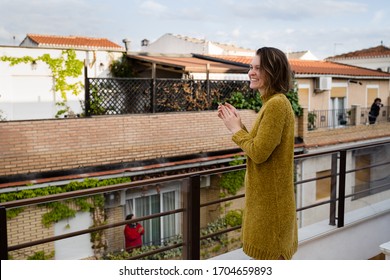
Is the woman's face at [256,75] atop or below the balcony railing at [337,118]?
atop

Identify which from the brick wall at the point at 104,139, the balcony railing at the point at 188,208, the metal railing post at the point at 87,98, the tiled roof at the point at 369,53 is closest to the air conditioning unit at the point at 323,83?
the brick wall at the point at 104,139

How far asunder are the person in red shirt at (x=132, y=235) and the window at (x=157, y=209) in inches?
1.9

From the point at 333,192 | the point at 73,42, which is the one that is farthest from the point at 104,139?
the point at 73,42

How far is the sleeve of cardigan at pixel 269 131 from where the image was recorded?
177 centimetres

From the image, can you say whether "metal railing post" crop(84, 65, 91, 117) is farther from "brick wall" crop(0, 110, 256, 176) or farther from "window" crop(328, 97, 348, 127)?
"window" crop(328, 97, 348, 127)

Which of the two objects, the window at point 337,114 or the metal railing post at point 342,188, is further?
the window at point 337,114

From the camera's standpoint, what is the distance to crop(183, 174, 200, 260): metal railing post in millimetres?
2867

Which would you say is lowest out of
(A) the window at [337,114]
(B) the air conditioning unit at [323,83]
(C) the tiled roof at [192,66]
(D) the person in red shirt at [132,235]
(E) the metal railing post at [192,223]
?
(D) the person in red shirt at [132,235]

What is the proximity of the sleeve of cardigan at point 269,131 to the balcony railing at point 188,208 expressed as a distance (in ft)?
3.28

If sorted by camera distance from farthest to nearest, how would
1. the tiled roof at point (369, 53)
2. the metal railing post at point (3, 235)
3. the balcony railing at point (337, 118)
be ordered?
the tiled roof at point (369, 53) < the balcony railing at point (337, 118) < the metal railing post at point (3, 235)

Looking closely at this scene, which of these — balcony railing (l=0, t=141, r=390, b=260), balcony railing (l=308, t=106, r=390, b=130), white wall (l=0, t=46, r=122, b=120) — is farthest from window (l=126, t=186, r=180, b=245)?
balcony railing (l=308, t=106, r=390, b=130)

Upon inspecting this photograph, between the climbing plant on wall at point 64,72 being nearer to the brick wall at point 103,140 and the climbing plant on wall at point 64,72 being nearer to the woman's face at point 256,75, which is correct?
the brick wall at point 103,140

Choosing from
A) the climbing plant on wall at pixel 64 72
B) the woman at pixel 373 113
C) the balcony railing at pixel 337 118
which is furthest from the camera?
the woman at pixel 373 113

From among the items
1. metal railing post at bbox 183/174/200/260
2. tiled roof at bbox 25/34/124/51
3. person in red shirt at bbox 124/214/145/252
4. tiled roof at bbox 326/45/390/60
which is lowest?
person in red shirt at bbox 124/214/145/252
